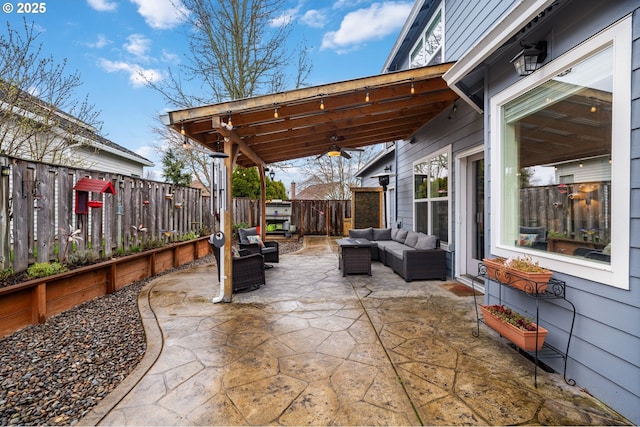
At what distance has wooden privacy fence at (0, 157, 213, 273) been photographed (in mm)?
3371

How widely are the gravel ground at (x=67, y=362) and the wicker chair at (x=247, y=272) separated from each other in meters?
1.34

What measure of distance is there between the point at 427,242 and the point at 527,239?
100 inches

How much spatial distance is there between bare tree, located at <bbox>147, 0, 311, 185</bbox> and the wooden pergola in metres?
5.38

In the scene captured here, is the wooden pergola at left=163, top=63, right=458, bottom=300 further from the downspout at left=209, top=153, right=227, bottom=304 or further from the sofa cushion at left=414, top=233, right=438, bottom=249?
the sofa cushion at left=414, top=233, right=438, bottom=249

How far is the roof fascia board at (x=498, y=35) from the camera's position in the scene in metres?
2.14

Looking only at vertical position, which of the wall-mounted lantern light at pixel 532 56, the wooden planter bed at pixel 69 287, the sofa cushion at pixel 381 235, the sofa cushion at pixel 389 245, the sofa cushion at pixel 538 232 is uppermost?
the wall-mounted lantern light at pixel 532 56

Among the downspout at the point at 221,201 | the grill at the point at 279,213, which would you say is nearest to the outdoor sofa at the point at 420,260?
the downspout at the point at 221,201

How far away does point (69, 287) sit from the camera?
3734mm

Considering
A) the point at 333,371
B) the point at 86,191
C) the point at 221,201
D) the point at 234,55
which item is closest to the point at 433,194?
the point at 221,201

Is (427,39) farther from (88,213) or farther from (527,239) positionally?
(88,213)

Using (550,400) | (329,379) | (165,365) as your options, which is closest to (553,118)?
(550,400)

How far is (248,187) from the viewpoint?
13.4m

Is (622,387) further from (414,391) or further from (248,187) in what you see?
(248,187)

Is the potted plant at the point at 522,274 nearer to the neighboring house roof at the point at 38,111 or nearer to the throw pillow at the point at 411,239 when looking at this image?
the throw pillow at the point at 411,239
